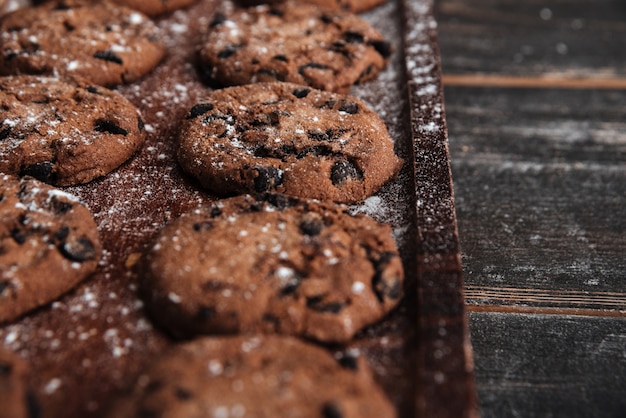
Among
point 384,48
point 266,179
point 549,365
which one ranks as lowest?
point 549,365

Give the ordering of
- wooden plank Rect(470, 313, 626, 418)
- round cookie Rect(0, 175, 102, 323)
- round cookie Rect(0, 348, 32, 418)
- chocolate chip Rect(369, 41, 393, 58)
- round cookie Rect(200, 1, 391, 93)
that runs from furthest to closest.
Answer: chocolate chip Rect(369, 41, 393, 58) → round cookie Rect(200, 1, 391, 93) → wooden plank Rect(470, 313, 626, 418) → round cookie Rect(0, 175, 102, 323) → round cookie Rect(0, 348, 32, 418)

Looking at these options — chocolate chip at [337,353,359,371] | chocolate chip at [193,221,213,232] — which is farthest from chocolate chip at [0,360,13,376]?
chocolate chip at [337,353,359,371]

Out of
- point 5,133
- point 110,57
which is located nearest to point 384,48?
point 110,57

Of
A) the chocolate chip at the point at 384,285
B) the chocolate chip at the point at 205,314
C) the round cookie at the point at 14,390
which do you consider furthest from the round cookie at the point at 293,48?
the round cookie at the point at 14,390

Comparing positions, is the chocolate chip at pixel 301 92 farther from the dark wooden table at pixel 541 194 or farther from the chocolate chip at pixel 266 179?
the dark wooden table at pixel 541 194

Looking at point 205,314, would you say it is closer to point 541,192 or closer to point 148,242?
point 148,242

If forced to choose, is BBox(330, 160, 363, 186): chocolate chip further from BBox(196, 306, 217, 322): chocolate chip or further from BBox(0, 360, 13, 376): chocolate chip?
BBox(0, 360, 13, 376): chocolate chip
